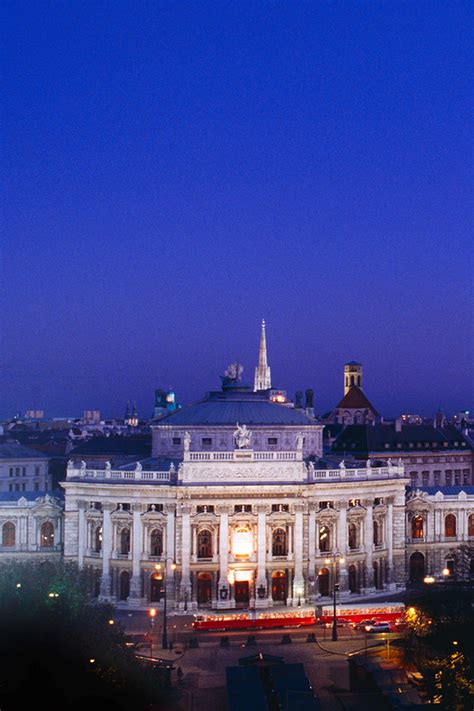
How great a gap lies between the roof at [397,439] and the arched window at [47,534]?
224ft

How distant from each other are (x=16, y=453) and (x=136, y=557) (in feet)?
192

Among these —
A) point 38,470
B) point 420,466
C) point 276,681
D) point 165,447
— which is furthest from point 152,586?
point 420,466

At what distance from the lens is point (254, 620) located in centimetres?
7650

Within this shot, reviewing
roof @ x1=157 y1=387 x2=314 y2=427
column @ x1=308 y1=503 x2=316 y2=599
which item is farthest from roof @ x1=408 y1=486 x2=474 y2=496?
column @ x1=308 y1=503 x2=316 y2=599

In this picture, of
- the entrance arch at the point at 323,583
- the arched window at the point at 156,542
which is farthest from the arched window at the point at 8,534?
the entrance arch at the point at 323,583

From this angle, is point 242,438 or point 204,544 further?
point 242,438

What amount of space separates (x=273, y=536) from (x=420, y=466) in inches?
2792

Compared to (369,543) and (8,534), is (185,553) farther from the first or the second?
(8,534)

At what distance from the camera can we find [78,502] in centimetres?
8619

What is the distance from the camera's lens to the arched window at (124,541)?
84188 millimetres

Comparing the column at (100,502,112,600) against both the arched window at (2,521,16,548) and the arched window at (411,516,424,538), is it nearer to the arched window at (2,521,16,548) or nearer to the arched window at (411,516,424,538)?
the arched window at (2,521,16,548)

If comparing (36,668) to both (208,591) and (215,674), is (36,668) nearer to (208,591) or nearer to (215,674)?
(215,674)

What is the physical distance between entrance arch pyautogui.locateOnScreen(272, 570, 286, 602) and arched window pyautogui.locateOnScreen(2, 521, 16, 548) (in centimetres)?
2335

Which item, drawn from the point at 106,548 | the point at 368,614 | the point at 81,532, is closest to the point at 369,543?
the point at 368,614
